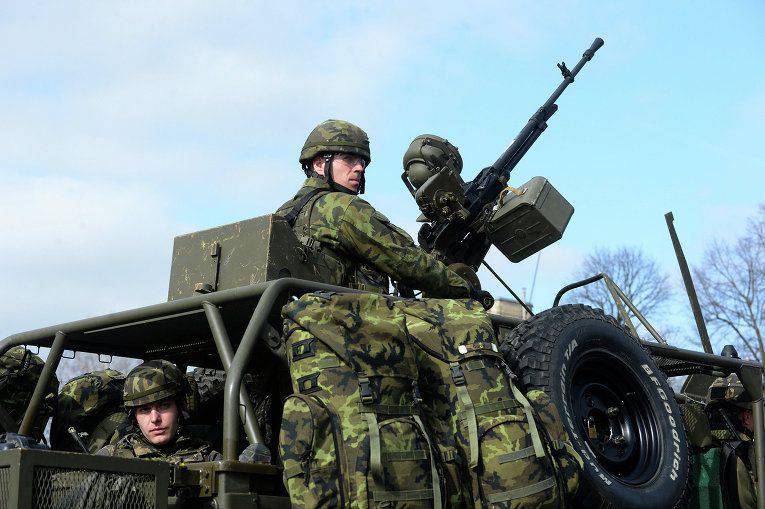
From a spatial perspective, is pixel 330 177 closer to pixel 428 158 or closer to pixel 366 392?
pixel 428 158

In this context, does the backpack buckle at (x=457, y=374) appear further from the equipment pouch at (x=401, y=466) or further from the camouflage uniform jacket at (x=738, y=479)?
the camouflage uniform jacket at (x=738, y=479)

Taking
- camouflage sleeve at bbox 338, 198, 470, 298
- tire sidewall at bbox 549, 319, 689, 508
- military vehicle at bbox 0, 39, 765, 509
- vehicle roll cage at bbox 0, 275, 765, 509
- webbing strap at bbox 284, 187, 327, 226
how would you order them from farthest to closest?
1. webbing strap at bbox 284, 187, 327, 226
2. camouflage sleeve at bbox 338, 198, 470, 298
3. tire sidewall at bbox 549, 319, 689, 508
4. vehicle roll cage at bbox 0, 275, 765, 509
5. military vehicle at bbox 0, 39, 765, 509

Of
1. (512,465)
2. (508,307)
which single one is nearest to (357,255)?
(512,465)

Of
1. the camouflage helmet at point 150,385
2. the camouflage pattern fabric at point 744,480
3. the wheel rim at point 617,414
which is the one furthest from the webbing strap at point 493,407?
the camouflage pattern fabric at point 744,480

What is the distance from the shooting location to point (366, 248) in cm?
439

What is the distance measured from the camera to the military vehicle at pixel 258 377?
295 centimetres

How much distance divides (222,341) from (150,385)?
0.84 metres

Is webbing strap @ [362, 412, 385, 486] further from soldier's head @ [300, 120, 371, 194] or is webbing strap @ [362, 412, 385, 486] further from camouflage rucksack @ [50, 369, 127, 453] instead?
camouflage rucksack @ [50, 369, 127, 453]

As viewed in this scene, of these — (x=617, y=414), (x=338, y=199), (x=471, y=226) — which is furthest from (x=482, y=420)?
(x=471, y=226)

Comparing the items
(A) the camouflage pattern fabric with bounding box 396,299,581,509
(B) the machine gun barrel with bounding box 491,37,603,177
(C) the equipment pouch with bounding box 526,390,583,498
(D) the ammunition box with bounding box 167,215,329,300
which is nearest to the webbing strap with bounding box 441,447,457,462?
(A) the camouflage pattern fabric with bounding box 396,299,581,509

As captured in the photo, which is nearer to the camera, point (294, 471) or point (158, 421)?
point (294, 471)

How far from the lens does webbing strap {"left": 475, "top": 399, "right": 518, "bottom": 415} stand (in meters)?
3.46

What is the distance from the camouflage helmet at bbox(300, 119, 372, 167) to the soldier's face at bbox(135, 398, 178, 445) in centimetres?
141

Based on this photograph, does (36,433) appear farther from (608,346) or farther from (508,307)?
(508,307)
